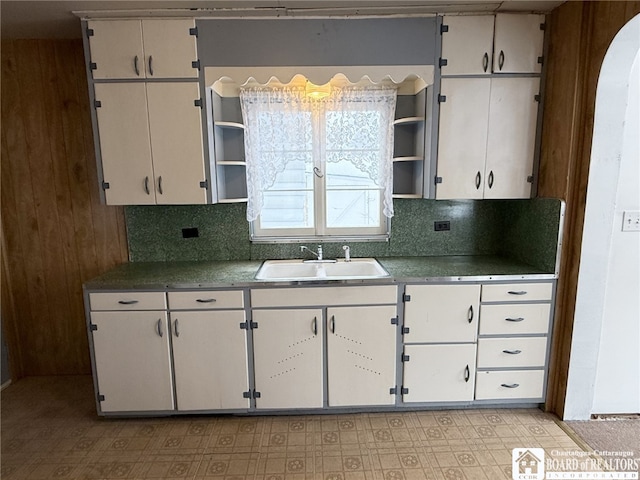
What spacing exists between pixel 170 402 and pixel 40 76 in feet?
7.54

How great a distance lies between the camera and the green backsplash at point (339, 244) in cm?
263

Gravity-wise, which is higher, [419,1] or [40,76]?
[419,1]

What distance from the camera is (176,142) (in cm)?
221

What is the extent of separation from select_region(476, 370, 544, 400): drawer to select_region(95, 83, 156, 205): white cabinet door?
2.31 m

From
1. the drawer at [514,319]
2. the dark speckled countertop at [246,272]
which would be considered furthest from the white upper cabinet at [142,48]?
the drawer at [514,319]

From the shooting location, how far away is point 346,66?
2.14m

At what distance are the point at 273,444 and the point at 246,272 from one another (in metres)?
1.00

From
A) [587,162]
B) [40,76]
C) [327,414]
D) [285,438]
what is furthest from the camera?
[40,76]

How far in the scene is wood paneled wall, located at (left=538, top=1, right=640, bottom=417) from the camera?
190 centimetres

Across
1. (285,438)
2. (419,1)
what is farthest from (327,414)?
(419,1)

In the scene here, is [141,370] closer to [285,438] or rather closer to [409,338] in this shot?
[285,438]

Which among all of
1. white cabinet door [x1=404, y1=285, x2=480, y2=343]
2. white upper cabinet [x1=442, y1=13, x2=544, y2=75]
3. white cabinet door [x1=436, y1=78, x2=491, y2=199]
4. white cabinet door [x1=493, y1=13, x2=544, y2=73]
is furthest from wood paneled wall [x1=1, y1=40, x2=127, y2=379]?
white cabinet door [x1=493, y1=13, x2=544, y2=73]

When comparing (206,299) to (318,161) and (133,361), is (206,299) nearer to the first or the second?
(133,361)

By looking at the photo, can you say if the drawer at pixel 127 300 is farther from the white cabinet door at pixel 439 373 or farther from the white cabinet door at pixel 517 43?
the white cabinet door at pixel 517 43
